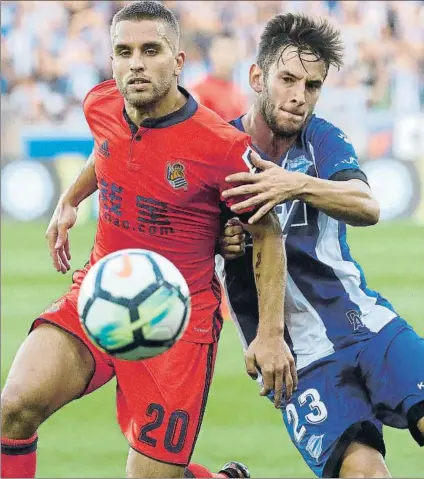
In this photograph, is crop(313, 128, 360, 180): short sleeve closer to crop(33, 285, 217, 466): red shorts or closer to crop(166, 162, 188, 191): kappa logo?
crop(166, 162, 188, 191): kappa logo

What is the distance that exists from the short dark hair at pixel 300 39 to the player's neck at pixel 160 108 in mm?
420

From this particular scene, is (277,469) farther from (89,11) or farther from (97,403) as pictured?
(89,11)

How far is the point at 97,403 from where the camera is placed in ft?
24.4

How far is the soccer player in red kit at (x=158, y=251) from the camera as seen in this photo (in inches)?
169

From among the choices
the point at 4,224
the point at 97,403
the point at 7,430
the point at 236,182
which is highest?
the point at 236,182

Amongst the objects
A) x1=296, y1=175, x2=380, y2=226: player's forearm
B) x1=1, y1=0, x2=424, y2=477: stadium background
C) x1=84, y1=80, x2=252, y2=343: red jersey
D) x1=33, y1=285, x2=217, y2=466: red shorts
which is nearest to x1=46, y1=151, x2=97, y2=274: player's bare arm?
x1=84, y1=80, x2=252, y2=343: red jersey

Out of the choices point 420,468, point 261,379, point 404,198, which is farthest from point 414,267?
point 261,379

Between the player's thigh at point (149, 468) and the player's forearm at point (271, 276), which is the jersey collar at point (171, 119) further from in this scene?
the player's thigh at point (149, 468)

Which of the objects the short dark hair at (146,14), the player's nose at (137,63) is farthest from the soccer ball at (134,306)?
the short dark hair at (146,14)

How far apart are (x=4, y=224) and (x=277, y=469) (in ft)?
36.5

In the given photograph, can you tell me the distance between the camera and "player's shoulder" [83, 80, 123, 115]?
4.70 m

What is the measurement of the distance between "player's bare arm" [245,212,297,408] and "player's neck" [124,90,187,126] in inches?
24.2

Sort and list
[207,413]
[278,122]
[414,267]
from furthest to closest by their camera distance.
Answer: [414,267] → [207,413] → [278,122]

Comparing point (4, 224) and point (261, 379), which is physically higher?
point (261, 379)
